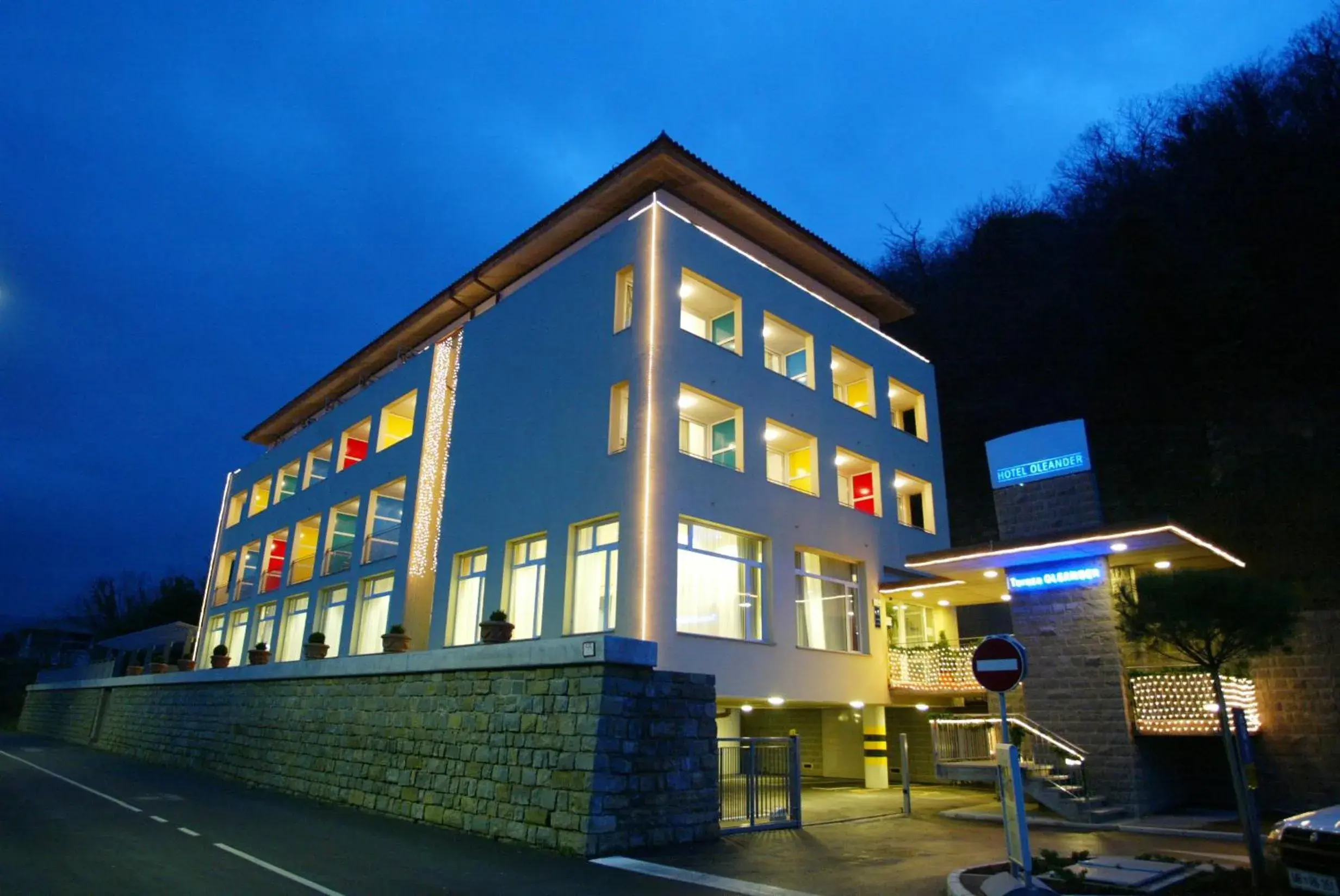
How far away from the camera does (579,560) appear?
15.7 metres

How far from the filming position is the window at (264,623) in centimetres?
2728

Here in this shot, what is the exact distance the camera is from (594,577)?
1535 cm

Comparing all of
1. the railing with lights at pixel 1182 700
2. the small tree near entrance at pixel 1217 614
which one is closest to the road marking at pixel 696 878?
the small tree near entrance at pixel 1217 614

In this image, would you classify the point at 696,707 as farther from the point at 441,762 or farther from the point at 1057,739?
the point at 1057,739

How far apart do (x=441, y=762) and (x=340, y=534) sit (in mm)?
14534

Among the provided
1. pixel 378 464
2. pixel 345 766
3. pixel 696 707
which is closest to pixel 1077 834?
pixel 696 707

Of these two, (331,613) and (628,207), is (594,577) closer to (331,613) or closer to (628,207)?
(628,207)

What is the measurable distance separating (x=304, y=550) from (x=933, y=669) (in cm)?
2022

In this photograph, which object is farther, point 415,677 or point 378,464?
point 378,464

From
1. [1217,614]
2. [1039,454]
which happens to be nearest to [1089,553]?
[1039,454]

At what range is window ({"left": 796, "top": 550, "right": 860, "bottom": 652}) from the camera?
17.5 m

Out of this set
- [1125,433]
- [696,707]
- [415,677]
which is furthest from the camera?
[1125,433]

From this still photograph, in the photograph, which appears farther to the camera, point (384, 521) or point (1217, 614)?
point (384, 521)

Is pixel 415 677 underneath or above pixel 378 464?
underneath
